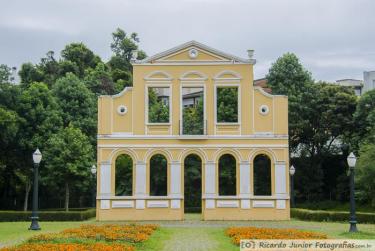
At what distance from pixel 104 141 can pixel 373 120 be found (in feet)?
65.1

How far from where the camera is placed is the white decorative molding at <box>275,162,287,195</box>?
33500mm

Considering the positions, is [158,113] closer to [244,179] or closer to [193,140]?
[193,140]

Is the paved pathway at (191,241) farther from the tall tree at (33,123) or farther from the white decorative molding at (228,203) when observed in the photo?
the tall tree at (33,123)

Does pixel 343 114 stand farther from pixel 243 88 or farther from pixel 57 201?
pixel 57 201

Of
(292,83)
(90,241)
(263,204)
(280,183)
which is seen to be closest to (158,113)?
(292,83)

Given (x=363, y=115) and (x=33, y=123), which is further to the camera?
(x=363, y=115)

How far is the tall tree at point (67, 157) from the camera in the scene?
4197 cm

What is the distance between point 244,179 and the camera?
33.5 meters

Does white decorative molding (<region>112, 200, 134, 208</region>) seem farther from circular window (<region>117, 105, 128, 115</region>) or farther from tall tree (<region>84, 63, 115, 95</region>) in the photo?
tall tree (<region>84, 63, 115, 95</region>)

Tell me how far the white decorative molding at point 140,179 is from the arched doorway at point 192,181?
37.8ft

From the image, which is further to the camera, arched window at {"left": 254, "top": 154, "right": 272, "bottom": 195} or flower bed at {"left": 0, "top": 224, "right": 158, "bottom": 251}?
arched window at {"left": 254, "top": 154, "right": 272, "bottom": 195}

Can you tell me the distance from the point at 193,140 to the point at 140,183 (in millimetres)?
3556

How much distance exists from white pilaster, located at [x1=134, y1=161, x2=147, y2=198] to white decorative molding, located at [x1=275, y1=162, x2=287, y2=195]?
6.86m

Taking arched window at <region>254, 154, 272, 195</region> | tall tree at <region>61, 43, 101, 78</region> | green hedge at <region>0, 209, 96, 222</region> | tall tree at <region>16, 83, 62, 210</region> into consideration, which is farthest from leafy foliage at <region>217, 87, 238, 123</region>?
tall tree at <region>61, 43, 101, 78</region>
